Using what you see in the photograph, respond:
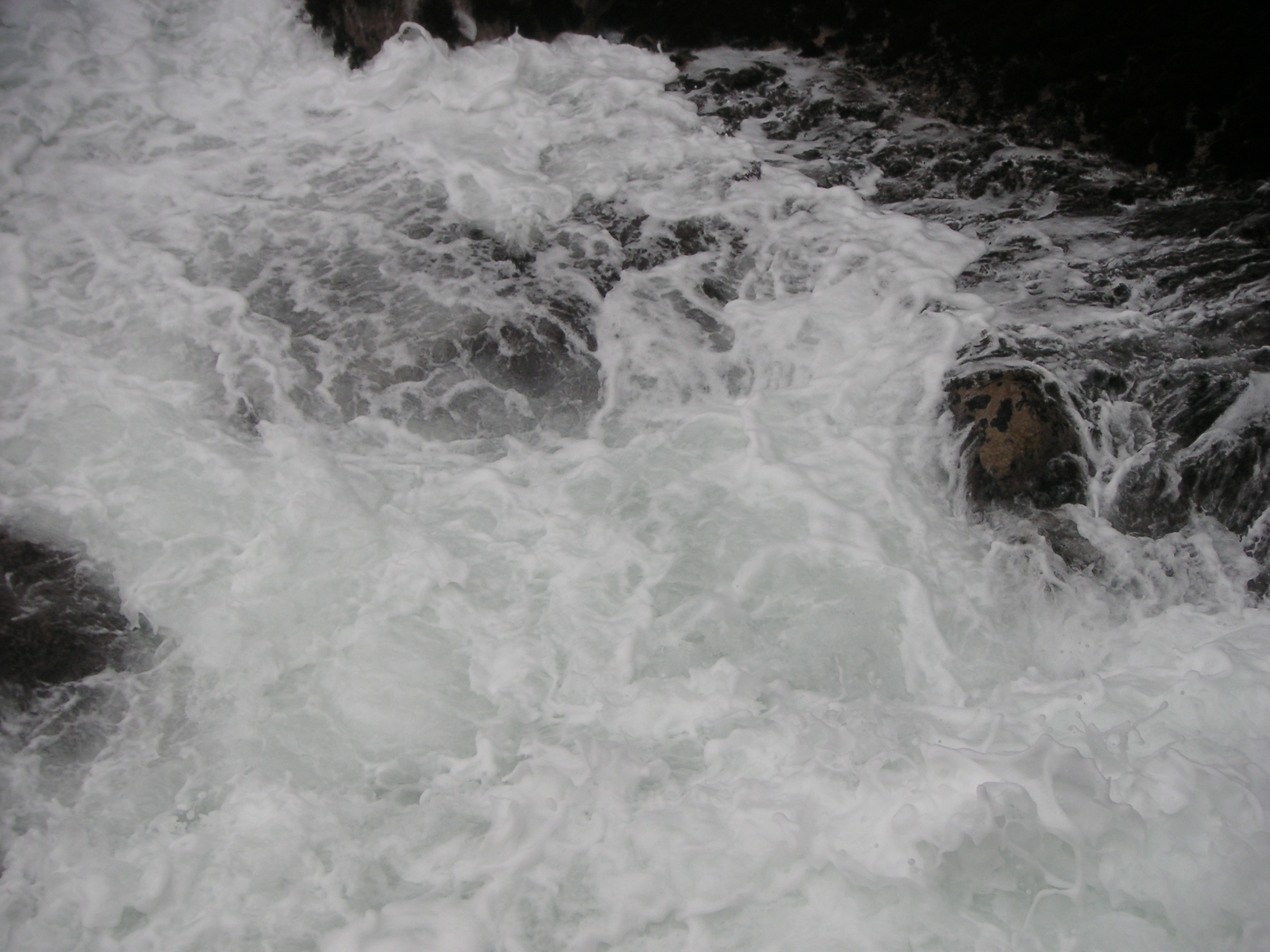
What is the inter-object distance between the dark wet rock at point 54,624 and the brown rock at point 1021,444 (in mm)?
5159

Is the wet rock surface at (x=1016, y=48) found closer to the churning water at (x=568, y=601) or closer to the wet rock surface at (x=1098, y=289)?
the wet rock surface at (x=1098, y=289)

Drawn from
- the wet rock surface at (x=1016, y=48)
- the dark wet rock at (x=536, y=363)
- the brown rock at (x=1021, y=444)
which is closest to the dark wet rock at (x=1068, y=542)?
the brown rock at (x=1021, y=444)

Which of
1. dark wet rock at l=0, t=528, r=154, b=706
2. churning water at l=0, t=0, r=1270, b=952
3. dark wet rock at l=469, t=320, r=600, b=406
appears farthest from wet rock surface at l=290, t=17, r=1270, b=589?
dark wet rock at l=0, t=528, r=154, b=706

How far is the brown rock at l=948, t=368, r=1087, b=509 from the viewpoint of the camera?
5387 mm

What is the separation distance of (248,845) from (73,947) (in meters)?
0.75

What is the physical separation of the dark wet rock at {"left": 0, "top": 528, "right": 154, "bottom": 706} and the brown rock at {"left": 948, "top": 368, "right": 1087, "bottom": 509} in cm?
516

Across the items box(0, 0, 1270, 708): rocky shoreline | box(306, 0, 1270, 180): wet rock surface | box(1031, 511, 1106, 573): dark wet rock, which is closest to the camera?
box(1031, 511, 1106, 573): dark wet rock

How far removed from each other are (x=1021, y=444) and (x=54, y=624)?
19.3 ft

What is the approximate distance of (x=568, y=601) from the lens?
4.91m

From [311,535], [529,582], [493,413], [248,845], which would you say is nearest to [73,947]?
[248,845]

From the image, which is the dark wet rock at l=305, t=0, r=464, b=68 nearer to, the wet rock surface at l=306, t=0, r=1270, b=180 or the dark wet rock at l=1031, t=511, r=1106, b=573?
the wet rock surface at l=306, t=0, r=1270, b=180

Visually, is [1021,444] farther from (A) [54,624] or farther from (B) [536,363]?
(A) [54,624]

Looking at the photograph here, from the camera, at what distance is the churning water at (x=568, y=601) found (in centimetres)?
361

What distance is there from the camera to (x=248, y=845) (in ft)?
12.6
